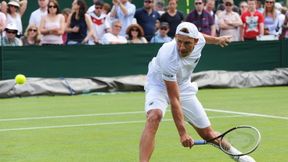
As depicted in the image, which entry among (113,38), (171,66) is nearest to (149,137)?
(171,66)

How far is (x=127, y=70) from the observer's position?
17.1m

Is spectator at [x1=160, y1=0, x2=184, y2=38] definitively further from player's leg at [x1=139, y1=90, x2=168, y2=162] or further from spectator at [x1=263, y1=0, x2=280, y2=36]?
player's leg at [x1=139, y1=90, x2=168, y2=162]

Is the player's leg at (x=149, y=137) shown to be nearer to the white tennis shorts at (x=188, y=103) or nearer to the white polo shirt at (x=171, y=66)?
the white tennis shorts at (x=188, y=103)

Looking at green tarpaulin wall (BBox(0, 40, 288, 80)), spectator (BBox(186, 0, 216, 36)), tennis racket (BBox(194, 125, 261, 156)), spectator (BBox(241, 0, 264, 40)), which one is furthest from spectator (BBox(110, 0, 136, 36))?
tennis racket (BBox(194, 125, 261, 156))

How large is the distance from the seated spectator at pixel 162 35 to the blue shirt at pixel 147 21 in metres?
0.13

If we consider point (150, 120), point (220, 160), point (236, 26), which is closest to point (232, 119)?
point (220, 160)

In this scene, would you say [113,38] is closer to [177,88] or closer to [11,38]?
[11,38]

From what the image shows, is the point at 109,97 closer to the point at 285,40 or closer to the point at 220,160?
the point at 285,40

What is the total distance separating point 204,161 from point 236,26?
9.99 metres

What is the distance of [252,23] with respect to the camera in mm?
18281

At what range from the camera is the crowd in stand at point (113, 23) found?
53.4ft

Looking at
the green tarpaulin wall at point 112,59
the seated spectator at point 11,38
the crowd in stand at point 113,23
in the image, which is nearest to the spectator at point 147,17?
the crowd in stand at point 113,23

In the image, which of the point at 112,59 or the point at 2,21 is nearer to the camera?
the point at 2,21

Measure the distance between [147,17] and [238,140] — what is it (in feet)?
33.1
